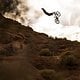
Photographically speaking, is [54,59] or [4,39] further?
[4,39]

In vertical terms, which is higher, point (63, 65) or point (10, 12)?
point (10, 12)

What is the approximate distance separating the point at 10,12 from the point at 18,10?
1118cm

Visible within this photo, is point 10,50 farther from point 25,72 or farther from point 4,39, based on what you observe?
point 25,72

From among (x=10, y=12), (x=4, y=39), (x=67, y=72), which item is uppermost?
(x=10, y=12)

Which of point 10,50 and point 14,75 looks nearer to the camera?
point 14,75

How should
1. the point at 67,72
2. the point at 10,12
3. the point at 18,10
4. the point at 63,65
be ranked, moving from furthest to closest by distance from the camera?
the point at 18,10 → the point at 10,12 → the point at 63,65 → the point at 67,72

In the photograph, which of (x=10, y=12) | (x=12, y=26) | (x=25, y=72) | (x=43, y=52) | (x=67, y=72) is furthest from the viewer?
(x=10, y=12)

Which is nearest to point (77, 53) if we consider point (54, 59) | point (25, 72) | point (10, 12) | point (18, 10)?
point (54, 59)

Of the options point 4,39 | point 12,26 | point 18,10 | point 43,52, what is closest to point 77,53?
point 43,52

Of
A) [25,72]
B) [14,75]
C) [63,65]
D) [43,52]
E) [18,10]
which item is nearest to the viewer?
[14,75]

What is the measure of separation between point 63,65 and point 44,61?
7.39 feet

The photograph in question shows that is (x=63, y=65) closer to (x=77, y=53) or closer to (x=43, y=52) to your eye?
→ (x=77, y=53)

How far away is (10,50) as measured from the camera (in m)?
39.8

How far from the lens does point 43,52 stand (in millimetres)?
42438
